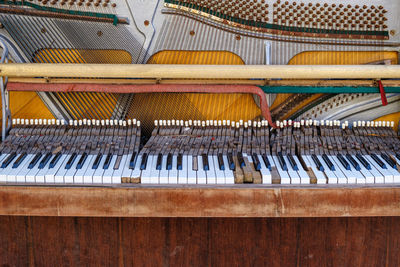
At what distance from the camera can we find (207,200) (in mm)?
1495

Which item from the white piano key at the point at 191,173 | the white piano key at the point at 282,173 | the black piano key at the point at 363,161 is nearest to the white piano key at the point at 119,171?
the white piano key at the point at 191,173

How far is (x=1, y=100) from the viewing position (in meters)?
1.97

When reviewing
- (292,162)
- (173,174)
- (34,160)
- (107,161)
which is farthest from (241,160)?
(34,160)

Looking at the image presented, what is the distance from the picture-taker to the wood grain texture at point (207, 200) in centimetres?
149

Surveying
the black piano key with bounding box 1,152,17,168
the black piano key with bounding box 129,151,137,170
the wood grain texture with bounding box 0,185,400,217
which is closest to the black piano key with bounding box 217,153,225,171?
the wood grain texture with bounding box 0,185,400,217

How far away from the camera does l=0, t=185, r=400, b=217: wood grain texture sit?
58.6 inches

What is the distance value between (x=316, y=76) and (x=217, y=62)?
2.15ft

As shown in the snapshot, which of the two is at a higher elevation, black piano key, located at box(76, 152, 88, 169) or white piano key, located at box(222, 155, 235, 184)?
white piano key, located at box(222, 155, 235, 184)

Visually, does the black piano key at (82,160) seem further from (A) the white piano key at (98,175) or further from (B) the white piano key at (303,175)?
(B) the white piano key at (303,175)

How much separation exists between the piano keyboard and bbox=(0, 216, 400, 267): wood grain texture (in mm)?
620

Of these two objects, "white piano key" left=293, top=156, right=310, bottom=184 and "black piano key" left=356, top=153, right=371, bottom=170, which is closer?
"white piano key" left=293, top=156, right=310, bottom=184

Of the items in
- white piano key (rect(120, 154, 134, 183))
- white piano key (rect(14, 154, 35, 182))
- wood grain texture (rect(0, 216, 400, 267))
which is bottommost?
wood grain texture (rect(0, 216, 400, 267))

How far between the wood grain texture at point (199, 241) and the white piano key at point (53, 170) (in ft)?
2.09

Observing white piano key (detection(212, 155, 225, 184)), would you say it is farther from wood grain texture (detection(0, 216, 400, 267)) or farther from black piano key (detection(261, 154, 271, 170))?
wood grain texture (detection(0, 216, 400, 267))
